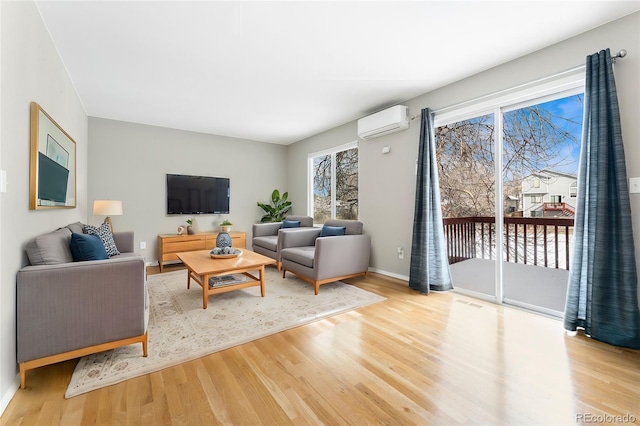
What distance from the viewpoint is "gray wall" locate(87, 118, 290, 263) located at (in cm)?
448

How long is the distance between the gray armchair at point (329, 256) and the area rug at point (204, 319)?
0.19 m

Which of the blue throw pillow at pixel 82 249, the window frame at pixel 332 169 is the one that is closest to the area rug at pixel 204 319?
the blue throw pillow at pixel 82 249

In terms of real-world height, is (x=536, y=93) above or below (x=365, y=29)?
below

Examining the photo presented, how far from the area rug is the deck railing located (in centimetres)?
151

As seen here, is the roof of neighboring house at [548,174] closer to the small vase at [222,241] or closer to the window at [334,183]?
the window at [334,183]

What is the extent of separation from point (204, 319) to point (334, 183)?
3389 mm

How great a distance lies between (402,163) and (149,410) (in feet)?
11.6

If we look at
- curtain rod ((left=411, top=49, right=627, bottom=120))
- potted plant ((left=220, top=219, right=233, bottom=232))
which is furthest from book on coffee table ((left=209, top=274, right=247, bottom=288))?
curtain rod ((left=411, top=49, right=627, bottom=120))

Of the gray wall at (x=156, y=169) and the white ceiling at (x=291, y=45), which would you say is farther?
the gray wall at (x=156, y=169)

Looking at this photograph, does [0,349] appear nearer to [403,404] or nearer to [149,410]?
[149,410]

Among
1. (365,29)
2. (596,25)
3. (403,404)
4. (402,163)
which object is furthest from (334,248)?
(596,25)

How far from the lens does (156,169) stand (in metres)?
4.89

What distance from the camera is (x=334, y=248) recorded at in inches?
133

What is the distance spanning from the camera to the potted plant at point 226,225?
521cm
